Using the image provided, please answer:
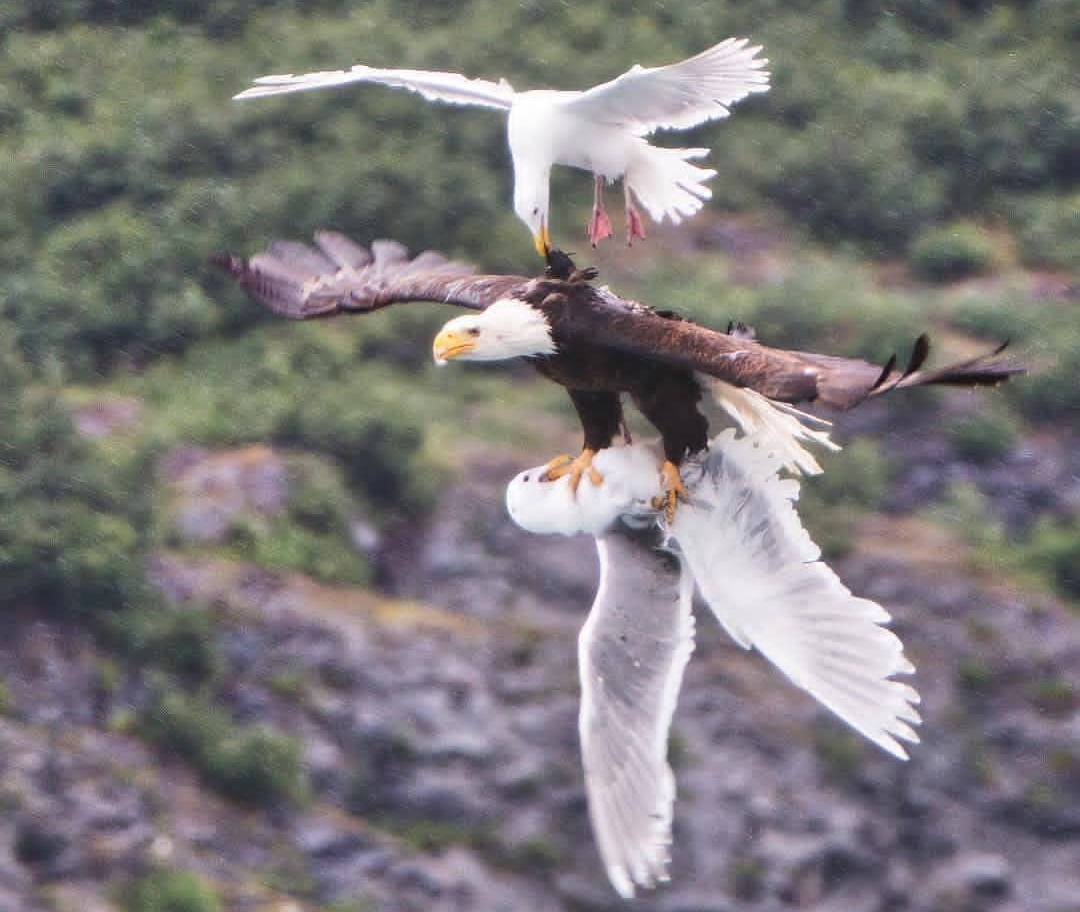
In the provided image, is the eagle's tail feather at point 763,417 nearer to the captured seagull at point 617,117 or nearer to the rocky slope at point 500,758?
the captured seagull at point 617,117

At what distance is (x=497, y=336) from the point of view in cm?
683

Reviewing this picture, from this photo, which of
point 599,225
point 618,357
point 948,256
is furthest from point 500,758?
point 618,357

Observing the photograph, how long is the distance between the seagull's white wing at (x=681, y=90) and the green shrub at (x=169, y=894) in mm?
8361

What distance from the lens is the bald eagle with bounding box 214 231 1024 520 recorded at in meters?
6.27

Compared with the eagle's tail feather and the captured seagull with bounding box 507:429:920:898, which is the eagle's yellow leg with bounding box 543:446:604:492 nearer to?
the captured seagull with bounding box 507:429:920:898

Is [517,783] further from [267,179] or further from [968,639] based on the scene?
[267,179]

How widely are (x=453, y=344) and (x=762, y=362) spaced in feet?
3.43

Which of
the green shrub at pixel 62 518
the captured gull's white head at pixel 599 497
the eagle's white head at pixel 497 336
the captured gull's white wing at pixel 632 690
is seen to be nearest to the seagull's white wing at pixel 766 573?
the captured gull's white head at pixel 599 497

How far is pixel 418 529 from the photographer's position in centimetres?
1739

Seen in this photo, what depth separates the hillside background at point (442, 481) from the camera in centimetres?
1538

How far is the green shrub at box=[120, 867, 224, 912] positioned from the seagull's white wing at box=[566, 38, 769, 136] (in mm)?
8361

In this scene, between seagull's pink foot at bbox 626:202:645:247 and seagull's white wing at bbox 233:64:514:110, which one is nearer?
seagull's white wing at bbox 233:64:514:110

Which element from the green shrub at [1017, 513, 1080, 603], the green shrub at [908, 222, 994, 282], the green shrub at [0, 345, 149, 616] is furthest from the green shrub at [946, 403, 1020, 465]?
the green shrub at [0, 345, 149, 616]

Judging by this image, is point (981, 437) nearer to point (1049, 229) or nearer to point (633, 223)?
point (1049, 229)
